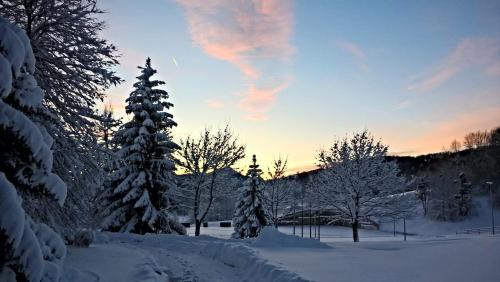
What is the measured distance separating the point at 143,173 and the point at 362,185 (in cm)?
1673

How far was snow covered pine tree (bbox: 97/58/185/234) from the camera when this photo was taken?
2531 cm

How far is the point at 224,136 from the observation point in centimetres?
3916

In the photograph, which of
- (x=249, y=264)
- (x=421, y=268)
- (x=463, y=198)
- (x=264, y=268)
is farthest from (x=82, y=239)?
(x=463, y=198)

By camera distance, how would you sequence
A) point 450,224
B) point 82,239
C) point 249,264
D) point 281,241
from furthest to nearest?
point 450,224
point 281,241
point 82,239
point 249,264

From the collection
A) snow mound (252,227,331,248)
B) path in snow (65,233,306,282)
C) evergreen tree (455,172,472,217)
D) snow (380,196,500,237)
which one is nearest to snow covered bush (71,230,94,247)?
path in snow (65,233,306,282)

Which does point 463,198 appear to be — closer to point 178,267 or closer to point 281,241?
point 281,241

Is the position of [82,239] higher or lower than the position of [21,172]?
lower

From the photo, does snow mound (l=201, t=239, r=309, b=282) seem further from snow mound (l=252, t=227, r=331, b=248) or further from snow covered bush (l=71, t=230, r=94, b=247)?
snow covered bush (l=71, t=230, r=94, b=247)

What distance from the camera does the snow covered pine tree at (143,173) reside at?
25312mm

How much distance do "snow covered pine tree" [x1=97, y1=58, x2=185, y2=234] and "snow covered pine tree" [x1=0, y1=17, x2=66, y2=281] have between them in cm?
2052

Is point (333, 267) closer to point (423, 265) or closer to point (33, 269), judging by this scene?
point (423, 265)

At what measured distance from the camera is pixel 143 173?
25.5m

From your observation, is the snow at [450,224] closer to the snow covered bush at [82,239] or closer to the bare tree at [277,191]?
the bare tree at [277,191]

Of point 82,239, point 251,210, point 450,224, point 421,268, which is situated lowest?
point 450,224
